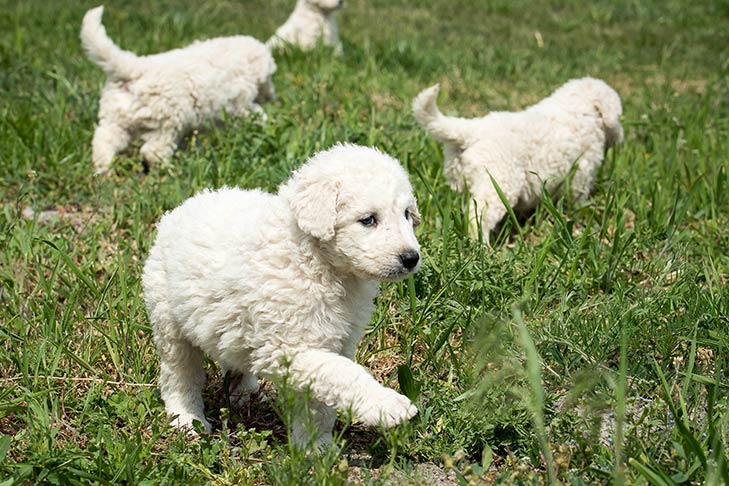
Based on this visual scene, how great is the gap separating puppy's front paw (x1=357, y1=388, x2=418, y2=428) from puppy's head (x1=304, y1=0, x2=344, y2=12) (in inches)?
250

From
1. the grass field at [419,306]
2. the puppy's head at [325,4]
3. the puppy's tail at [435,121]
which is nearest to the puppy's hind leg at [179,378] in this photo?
the grass field at [419,306]

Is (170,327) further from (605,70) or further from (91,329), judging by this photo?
(605,70)

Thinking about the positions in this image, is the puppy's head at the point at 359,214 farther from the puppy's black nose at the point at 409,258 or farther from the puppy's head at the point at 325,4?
the puppy's head at the point at 325,4

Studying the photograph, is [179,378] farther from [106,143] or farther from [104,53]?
[104,53]

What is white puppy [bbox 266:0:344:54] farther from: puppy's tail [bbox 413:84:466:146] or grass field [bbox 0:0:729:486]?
puppy's tail [bbox 413:84:466:146]

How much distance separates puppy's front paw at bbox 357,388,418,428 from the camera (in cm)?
260

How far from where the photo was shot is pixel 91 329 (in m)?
3.59

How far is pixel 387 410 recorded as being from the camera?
2.60 m

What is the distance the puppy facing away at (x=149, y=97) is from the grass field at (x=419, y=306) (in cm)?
15

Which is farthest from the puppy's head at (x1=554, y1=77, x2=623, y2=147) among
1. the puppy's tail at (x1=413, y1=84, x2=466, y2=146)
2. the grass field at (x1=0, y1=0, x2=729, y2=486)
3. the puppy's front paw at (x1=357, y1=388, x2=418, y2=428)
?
the puppy's front paw at (x1=357, y1=388, x2=418, y2=428)

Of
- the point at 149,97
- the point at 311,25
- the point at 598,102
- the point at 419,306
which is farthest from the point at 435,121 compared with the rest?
the point at 311,25

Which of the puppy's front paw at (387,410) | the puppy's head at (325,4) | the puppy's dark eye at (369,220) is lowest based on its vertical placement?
the puppy's head at (325,4)

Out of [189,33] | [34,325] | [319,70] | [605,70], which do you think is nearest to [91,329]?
[34,325]

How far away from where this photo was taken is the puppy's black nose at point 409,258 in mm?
2785
